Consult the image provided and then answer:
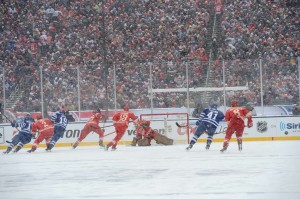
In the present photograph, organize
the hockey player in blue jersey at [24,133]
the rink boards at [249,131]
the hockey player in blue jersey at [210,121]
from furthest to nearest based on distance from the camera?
the rink boards at [249,131], the hockey player in blue jersey at [24,133], the hockey player in blue jersey at [210,121]

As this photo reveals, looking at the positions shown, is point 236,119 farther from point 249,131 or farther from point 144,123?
point 249,131

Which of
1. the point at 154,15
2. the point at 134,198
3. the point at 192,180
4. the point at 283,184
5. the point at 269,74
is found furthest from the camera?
the point at 154,15

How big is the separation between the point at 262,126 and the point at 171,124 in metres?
3.27

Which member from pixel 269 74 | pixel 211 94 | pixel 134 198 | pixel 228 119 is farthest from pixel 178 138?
pixel 134 198

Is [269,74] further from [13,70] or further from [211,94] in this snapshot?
[13,70]

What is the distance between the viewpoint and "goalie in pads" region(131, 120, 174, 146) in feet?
90.6

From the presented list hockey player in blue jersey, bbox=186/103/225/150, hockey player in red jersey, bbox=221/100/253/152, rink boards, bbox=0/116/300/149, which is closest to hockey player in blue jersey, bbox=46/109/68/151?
rink boards, bbox=0/116/300/149

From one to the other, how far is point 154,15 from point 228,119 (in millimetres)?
16647

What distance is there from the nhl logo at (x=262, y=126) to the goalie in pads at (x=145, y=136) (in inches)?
140

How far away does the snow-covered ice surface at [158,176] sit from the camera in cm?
1163

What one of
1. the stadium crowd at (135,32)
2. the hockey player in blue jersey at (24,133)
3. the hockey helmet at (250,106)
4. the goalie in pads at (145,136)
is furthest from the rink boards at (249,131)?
the hockey player in blue jersey at (24,133)

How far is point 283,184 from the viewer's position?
12.4 meters

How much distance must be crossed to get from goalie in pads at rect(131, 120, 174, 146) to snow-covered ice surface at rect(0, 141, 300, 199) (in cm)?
591

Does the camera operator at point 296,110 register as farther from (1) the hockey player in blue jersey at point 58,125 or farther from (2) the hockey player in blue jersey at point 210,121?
(1) the hockey player in blue jersey at point 58,125
